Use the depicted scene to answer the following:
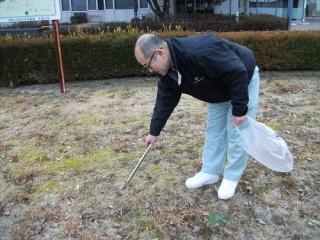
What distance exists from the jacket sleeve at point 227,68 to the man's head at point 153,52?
202 millimetres

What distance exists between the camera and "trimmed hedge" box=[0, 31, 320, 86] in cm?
714

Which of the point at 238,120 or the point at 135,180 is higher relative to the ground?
the point at 238,120

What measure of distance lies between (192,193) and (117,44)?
4.63 meters

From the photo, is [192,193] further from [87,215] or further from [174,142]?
[174,142]

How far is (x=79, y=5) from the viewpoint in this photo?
2592 cm

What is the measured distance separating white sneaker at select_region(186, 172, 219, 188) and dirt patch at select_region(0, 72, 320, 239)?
5cm

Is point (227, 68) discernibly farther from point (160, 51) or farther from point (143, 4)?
point (143, 4)

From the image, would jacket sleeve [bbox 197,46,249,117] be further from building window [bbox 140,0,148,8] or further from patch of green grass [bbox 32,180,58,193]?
building window [bbox 140,0,148,8]

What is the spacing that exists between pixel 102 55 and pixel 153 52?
5194mm

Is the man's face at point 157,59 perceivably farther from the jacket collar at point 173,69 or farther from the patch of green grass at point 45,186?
the patch of green grass at point 45,186

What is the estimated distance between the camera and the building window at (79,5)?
84.6 feet

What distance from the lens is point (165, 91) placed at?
2742 mm

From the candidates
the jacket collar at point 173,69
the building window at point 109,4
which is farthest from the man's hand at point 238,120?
the building window at point 109,4

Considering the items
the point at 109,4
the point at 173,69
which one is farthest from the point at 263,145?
the point at 109,4
